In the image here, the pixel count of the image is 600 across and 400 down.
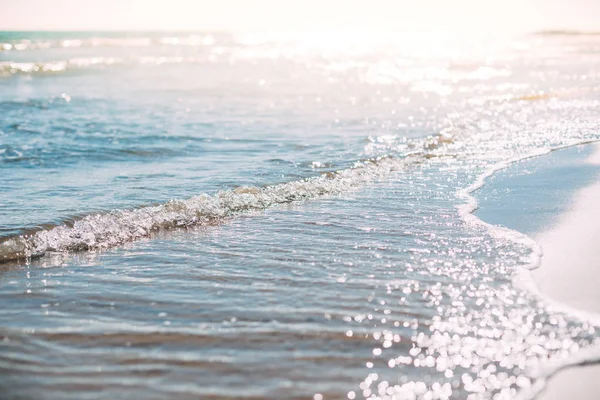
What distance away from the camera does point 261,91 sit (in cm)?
2342

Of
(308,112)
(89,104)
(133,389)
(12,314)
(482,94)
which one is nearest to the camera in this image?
(133,389)

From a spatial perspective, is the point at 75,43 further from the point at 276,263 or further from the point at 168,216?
the point at 276,263

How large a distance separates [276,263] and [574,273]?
8.53ft

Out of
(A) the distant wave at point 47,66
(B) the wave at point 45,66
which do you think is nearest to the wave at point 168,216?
(A) the distant wave at point 47,66

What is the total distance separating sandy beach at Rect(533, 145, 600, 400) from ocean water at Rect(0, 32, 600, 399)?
0.14m

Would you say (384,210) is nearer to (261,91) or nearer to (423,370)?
(423,370)

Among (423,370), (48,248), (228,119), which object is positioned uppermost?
(228,119)

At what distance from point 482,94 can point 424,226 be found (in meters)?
15.9

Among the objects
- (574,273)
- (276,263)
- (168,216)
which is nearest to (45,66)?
(168,216)

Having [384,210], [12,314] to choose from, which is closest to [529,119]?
[384,210]

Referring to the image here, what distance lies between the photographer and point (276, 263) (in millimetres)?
5703

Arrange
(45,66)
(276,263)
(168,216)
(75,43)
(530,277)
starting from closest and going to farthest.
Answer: (530,277) < (276,263) < (168,216) < (45,66) < (75,43)

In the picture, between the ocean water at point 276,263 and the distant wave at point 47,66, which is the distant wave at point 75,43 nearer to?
the distant wave at point 47,66

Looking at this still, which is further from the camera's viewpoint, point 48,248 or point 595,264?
point 48,248
